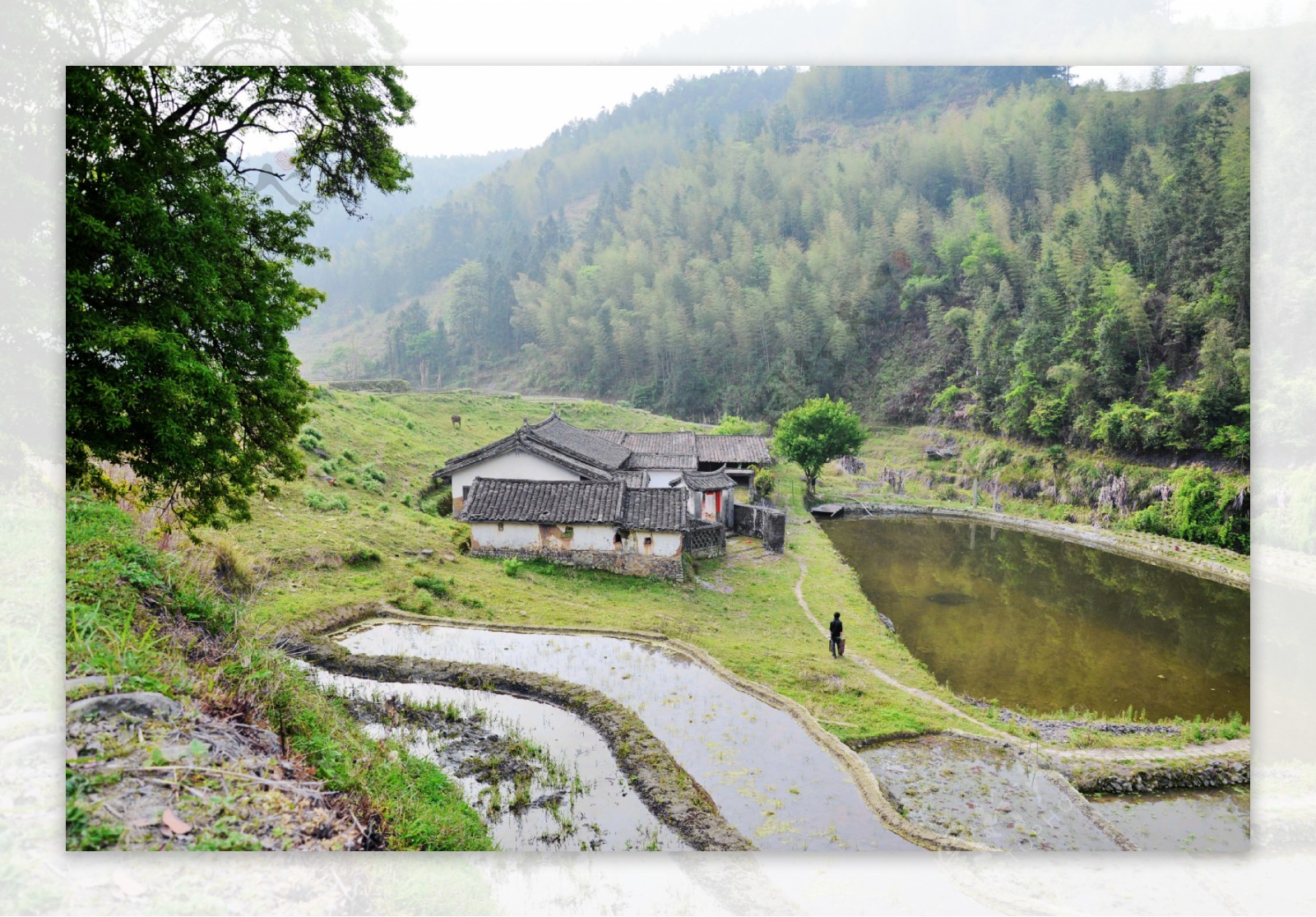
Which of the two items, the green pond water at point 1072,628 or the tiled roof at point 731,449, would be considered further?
the tiled roof at point 731,449

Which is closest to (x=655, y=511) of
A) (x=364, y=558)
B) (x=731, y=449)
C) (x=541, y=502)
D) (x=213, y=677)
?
(x=541, y=502)

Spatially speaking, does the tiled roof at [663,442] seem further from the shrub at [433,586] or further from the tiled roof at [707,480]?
the shrub at [433,586]

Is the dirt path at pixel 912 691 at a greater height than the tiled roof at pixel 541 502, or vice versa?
the tiled roof at pixel 541 502

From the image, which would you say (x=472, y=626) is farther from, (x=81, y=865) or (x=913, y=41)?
(x=913, y=41)

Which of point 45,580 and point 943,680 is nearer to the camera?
point 45,580

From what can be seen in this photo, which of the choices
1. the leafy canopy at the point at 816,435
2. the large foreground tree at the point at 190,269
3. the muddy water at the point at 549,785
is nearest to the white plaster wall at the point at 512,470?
the large foreground tree at the point at 190,269

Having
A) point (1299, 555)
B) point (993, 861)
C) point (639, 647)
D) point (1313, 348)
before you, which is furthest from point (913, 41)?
point (993, 861)

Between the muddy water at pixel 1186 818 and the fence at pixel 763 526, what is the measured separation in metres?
8.20

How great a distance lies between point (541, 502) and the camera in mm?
7441

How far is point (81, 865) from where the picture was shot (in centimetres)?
369

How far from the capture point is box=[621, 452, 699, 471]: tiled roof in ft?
47.3

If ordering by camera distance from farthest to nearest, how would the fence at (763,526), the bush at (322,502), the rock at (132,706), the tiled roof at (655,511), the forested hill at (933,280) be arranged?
the fence at (763,526) → the tiled roof at (655,511) → the bush at (322,502) → the forested hill at (933,280) → the rock at (132,706)

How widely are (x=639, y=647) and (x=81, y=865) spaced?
368 cm

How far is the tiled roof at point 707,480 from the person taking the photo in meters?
14.1
